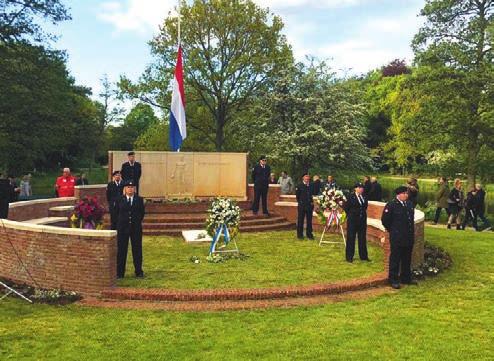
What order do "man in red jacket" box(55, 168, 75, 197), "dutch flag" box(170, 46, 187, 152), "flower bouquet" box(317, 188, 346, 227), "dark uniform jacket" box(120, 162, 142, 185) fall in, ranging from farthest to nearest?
"dutch flag" box(170, 46, 187, 152) < "man in red jacket" box(55, 168, 75, 197) < "dark uniform jacket" box(120, 162, 142, 185) < "flower bouquet" box(317, 188, 346, 227)

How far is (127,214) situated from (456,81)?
18899mm

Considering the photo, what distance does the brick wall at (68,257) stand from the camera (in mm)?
8859

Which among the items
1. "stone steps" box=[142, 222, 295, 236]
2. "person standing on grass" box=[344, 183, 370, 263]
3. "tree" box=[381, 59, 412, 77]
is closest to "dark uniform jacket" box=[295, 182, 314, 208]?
"stone steps" box=[142, 222, 295, 236]

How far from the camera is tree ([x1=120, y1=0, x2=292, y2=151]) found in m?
32.7

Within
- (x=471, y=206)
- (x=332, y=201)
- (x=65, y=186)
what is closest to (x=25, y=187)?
(x=65, y=186)

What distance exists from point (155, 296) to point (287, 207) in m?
10.0

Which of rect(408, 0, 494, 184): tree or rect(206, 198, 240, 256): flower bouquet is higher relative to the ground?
rect(408, 0, 494, 184): tree

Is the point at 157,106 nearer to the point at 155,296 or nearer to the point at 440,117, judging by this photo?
the point at 440,117

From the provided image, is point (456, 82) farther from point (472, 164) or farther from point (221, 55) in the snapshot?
point (221, 55)

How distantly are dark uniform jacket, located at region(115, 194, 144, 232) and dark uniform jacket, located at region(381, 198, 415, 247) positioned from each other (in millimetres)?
4646

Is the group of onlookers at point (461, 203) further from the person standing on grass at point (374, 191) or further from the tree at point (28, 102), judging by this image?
the tree at point (28, 102)

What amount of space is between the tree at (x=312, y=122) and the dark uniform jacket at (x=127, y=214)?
1824cm

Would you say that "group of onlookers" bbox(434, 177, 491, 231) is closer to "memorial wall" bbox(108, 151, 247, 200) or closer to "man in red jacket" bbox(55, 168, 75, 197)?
"memorial wall" bbox(108, 151, 247, 200)

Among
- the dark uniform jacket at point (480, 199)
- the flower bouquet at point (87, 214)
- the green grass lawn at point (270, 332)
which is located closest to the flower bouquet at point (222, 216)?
the flower bouquet at point (87, 214)
